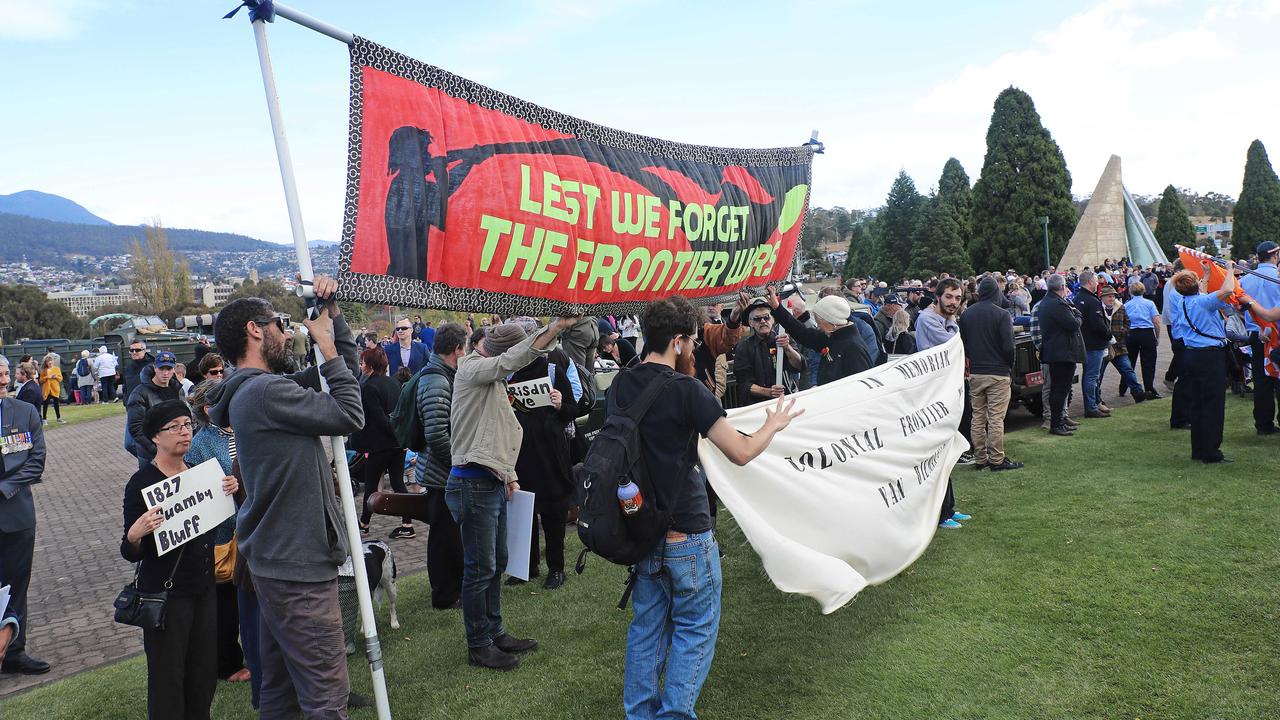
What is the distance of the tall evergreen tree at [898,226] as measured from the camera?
64.1m

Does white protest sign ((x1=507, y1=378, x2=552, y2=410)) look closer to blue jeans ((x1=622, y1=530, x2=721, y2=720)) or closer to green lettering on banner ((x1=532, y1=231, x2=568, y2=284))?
green lettering on banner ((x1=532, y1=231, x2=568, y2=284))

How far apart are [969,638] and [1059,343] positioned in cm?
647

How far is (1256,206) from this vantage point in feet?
153

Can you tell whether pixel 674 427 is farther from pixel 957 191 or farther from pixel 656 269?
pixel 957 191

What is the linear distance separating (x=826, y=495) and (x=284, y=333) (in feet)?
9.95

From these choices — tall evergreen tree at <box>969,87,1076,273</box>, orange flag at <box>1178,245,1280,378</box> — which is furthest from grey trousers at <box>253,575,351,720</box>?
tall evergreen tree at <box>969,87,1076,273</box>

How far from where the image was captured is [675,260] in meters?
4.67

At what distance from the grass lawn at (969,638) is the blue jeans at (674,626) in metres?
0.75

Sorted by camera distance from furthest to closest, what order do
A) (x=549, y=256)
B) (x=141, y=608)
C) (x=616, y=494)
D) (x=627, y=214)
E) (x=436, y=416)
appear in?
(x=436, y=416) → (x=627, y=214) → (x=549, y=256) → (x=141, y=608) → (x=616, y=494)

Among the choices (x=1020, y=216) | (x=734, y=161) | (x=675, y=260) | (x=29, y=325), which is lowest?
(x=29, y=325)

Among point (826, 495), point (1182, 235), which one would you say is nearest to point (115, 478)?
point (826, 495)

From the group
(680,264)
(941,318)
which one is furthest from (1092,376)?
(680,264)

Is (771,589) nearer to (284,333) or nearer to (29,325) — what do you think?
(284,333)

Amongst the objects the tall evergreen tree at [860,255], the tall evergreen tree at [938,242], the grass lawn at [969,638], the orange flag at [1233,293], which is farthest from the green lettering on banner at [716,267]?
the tall evergreen tree at [860,255]
